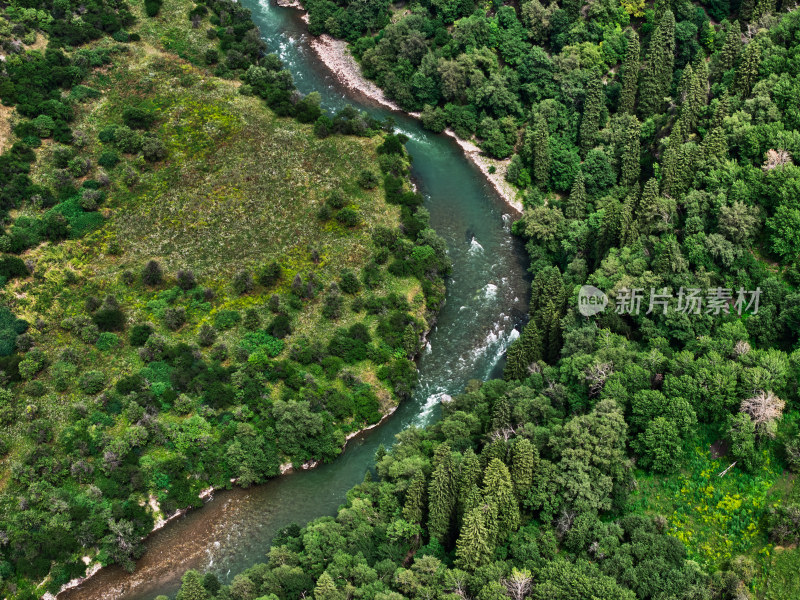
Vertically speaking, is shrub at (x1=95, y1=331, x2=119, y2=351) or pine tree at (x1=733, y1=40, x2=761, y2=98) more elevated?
pine tree at (x1=733, y1=40, x2=761, y2=98)

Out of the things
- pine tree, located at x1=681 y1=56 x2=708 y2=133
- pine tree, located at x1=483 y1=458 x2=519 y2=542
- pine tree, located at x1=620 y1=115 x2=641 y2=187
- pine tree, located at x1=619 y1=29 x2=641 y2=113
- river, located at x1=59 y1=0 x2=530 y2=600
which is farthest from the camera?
pine tree, located at x1=619 y1=29 x2=641 y2=113

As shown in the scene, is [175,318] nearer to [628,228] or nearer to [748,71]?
[628,228]

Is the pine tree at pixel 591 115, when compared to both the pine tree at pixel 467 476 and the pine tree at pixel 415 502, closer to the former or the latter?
the pine tree at pixel 467 476

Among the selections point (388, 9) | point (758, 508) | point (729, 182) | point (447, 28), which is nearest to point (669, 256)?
point (729, 182)

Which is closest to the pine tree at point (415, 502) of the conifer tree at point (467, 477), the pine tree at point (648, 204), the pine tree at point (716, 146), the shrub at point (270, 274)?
the conifer tree at point (467, 477)

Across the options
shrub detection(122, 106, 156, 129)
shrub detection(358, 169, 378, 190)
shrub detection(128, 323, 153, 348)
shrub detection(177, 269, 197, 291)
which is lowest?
shrub detection(128, 323, 153, 348)

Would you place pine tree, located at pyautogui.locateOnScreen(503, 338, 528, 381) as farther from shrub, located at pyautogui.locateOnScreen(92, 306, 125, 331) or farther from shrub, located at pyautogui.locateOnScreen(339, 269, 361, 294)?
shrub, located at pyautogui.locateOnScreen(92, 306, 125, 331)

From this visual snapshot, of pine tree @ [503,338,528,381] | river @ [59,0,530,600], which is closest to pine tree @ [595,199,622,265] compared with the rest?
river @ [59,0,530,600]

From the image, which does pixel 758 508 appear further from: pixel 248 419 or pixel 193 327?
pixel 193 327
